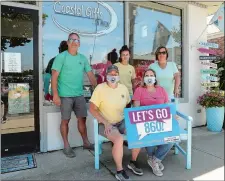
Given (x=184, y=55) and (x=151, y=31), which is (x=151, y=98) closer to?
(x=151, y=31)

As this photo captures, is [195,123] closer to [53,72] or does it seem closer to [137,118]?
[137,118]

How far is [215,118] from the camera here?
183 inches

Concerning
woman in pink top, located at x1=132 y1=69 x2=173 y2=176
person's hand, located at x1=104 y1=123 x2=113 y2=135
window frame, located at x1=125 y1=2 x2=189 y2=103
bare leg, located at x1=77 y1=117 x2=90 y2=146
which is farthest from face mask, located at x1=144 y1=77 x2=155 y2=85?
window frame, located at x1=125 y1=2 x2=189 y2=103

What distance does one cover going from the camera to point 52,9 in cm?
368

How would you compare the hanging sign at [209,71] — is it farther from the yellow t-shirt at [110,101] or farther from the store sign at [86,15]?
the yellow t-shirt at [110,101]

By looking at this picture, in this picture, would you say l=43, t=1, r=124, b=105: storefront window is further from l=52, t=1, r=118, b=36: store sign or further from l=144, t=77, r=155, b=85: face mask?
l=144, t=77, r=155, b=85: face mask

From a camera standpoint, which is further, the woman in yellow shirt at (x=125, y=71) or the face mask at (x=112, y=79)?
the woman in yellow shirt at (x=125, y=71)

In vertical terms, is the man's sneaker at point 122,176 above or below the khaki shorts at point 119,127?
below

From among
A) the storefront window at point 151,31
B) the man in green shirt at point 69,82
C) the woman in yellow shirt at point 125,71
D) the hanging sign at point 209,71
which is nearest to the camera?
the man in green shirt at point 69,82

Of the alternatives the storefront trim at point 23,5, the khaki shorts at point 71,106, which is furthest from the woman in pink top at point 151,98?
the storefront trim at point 23,5

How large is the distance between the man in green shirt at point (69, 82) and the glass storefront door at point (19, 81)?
45cm

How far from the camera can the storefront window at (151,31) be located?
448cm

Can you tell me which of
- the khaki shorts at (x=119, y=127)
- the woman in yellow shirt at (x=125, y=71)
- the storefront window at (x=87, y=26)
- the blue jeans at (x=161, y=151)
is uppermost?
the storefront window at (x=87, y=26)

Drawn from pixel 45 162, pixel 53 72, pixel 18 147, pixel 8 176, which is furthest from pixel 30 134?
pixel 53 72
